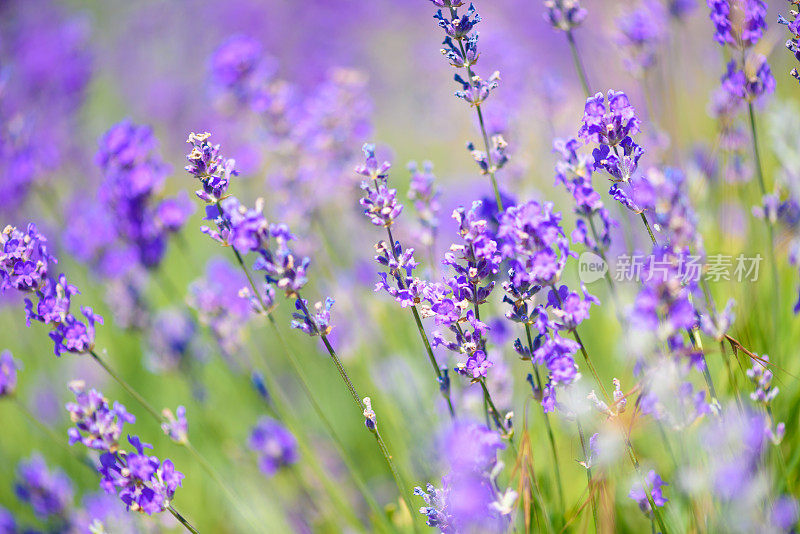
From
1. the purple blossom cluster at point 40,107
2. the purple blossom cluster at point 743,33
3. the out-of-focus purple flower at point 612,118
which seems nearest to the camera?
the out-of-focus purple flower at point 612,118

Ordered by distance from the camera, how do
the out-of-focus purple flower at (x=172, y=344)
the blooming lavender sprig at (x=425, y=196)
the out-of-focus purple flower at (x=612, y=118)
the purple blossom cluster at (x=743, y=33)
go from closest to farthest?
the out-of-focus purple flower at (x=612, y=118) < the purple blossom cluster at (x=743, y=33) < the blooming lavender sprig at (x=425, y=196) < the out-of-focus purple flower at (x=172, y=344)

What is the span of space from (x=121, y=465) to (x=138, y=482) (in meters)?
0.08

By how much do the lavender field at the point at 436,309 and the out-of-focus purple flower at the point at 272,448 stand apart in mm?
15

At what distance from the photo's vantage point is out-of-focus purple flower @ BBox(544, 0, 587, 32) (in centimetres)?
215

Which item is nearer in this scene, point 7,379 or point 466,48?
point 466,48

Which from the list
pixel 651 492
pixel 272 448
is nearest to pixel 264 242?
pixel 651 492

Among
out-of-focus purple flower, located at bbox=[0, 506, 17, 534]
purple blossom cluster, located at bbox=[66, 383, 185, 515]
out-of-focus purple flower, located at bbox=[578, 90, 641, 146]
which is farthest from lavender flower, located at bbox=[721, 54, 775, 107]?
out-of-focus purple flower, located at bbox=[0, 506, 17, 534]

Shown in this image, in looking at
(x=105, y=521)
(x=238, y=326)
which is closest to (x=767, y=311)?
(x=238, y=326)

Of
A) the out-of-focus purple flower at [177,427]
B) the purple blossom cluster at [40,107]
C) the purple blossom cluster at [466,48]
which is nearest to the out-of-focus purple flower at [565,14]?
the purple blossom cluster at [466,48]

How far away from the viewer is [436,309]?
1541mm

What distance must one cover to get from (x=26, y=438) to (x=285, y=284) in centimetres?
351

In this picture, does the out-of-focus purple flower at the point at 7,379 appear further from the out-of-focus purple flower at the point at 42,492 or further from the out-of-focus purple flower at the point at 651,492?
the out-of-focus purple flower at the point at 651,492

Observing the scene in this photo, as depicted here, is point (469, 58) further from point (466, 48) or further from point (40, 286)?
point (40, 286)

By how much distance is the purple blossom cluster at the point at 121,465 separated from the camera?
5.40 ft
